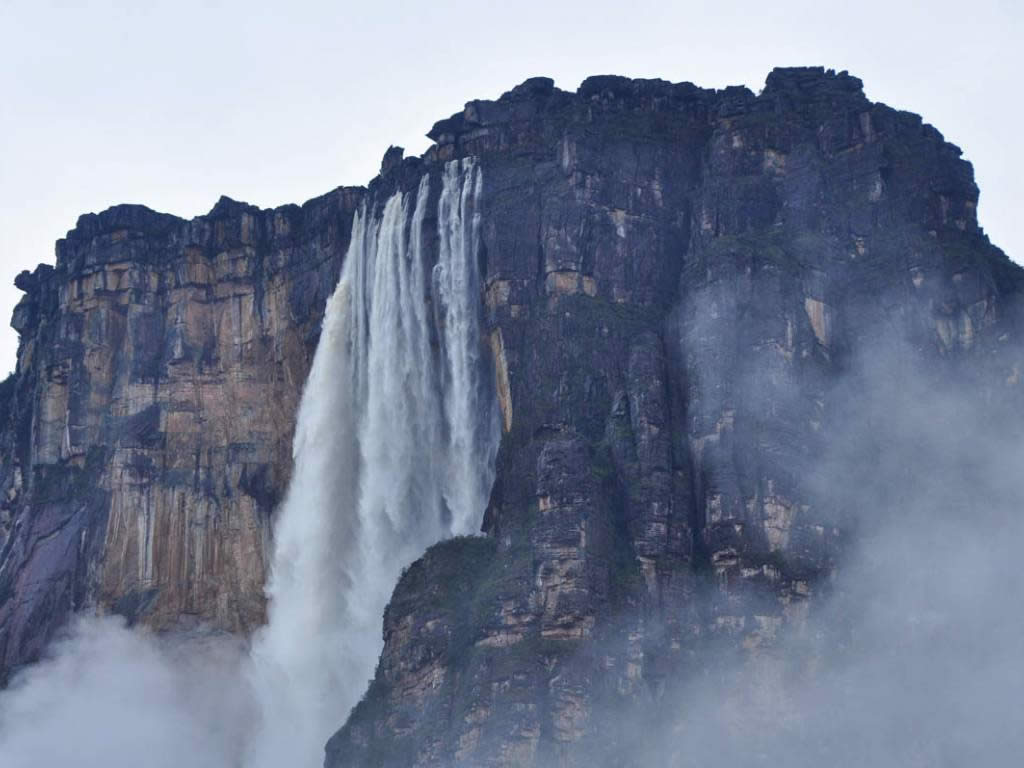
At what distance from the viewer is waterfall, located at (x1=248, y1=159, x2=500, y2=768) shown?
542 ft

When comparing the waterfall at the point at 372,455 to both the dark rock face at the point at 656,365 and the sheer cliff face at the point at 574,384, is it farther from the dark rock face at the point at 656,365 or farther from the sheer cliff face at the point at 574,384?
the dark rock face at the point at 656,365

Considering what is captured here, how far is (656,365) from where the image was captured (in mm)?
155875

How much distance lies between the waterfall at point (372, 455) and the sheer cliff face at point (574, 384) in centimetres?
257

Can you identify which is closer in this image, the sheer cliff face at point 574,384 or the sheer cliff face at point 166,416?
the sheer cliff face at point 574,384

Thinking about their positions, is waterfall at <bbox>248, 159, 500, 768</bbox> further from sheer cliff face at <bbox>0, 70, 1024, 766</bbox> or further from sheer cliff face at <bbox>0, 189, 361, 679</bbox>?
sheer cliff face at <bbox>0, 189, 361, 679</bbox>

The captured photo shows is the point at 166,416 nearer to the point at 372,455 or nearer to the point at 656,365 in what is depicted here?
the point at 372,455

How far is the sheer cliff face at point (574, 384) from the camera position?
486 feet

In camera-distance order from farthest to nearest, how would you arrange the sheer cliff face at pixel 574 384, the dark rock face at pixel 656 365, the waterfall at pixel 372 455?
the waterfall at pixel 372 455
the sheer cliff face at pixel 574 384
the dark rock face at pixel 656 365

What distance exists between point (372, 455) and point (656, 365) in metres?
21.1

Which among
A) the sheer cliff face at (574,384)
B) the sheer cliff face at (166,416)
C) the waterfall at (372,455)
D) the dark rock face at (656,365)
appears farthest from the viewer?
the sheer cliff face at (166,416)

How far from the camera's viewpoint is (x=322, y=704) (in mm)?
166250

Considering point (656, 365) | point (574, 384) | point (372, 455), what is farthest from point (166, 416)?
point (656, 365)

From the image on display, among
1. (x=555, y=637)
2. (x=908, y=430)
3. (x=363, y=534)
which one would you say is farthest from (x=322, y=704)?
(x=908, y=430)

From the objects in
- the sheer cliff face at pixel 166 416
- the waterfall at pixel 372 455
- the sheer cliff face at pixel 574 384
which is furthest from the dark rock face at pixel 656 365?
the sheer cliff face at pixel 166 416
